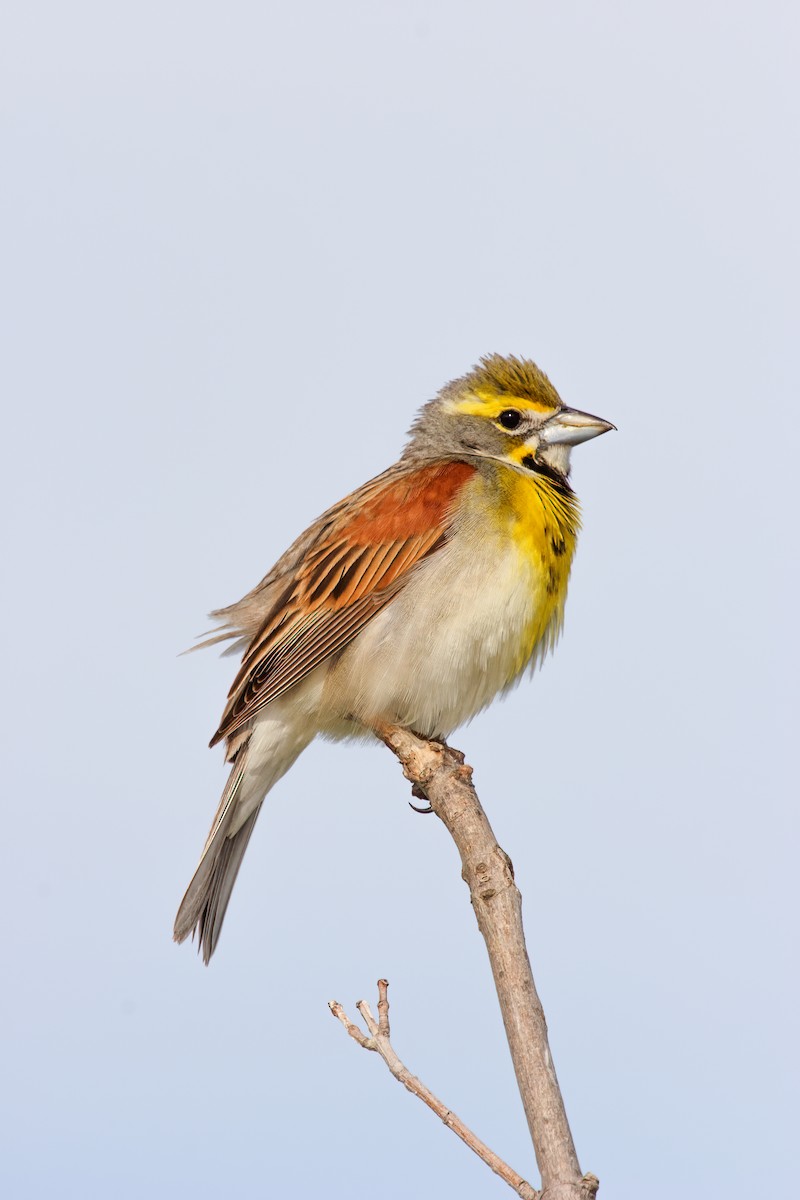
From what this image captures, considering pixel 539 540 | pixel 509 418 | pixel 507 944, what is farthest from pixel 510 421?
pixel 507 944

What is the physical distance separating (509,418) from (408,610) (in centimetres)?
137

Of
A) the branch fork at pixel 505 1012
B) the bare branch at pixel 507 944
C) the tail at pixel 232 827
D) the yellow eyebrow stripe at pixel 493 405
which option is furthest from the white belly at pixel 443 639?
the yellow eyebrow stripe at pixel 493 405

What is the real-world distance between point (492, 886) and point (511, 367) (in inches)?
139

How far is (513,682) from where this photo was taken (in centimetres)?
731

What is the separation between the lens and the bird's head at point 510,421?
7.59m

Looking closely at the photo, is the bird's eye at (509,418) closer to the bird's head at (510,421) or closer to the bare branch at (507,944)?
the bird's head at (510,421)

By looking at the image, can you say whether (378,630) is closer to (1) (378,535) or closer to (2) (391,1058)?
(1) (378,535)

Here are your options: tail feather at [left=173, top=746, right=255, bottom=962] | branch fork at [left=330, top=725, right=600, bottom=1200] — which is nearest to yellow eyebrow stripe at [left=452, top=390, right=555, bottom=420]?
tail feather at [left=173, top=746, right=255, bottom=962]

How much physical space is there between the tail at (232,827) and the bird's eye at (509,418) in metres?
1.90

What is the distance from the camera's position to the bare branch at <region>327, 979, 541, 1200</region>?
3988 millimetres

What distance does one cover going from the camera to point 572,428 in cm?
757

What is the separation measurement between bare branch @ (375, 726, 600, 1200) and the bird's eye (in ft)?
6.11

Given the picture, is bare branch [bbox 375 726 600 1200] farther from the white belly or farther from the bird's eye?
the bird's eye

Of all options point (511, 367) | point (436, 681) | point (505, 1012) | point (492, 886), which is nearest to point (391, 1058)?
point (505, 1012)
